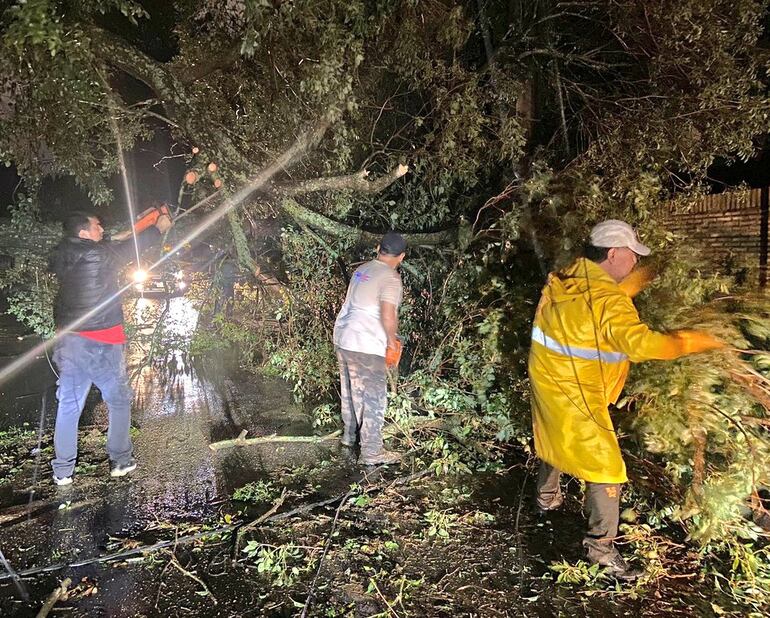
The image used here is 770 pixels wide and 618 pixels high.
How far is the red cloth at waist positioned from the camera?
364 cm

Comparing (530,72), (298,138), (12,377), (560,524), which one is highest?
(530,72)

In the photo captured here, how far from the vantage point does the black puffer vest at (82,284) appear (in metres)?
3.63

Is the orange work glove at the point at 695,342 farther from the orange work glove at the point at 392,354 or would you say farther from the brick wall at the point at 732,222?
the brick wall at the point at 732,222

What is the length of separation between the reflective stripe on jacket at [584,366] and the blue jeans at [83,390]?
3.11 metres

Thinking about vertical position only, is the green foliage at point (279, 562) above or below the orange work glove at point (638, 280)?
below

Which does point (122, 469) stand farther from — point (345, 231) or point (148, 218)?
point (345, 231)

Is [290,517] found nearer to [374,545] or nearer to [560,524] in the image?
[374,545]

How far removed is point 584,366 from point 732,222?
15.7 ft

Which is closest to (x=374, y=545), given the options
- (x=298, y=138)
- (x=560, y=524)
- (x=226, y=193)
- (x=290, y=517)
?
(x=290, y=517)

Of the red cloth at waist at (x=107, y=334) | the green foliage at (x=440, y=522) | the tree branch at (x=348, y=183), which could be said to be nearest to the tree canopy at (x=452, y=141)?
the tree branch at (x=348, y=183)

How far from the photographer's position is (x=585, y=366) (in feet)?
8.82

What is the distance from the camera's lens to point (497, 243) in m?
4.45

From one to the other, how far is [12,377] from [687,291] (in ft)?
28.1

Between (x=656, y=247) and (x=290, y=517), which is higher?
(x=656, y=247)
